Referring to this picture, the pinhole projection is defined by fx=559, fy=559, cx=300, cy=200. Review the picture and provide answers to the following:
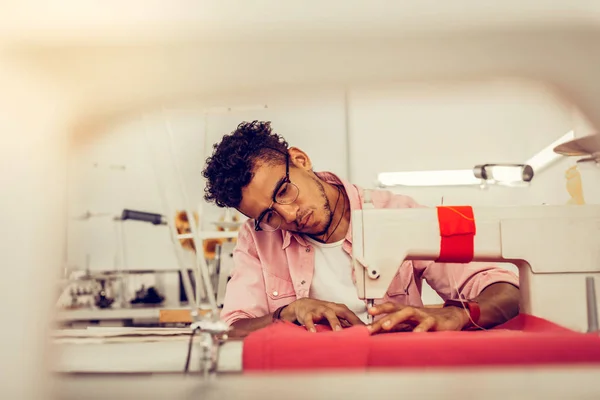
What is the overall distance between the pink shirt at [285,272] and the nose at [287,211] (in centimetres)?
16

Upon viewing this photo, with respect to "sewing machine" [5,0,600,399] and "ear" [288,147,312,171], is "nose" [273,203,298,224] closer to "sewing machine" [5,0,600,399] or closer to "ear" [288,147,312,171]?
"ear" [288,147,312,171]

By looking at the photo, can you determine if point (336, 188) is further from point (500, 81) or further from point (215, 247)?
point (215, 247)

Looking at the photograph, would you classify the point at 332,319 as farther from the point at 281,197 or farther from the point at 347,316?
the point at 281,197

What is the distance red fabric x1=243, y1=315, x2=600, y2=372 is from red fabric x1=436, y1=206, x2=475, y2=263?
0.28m

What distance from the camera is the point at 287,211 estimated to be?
1.12 meters

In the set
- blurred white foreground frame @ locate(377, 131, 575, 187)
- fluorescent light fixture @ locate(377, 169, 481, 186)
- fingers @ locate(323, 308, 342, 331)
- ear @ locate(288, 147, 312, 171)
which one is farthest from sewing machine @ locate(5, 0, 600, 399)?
fluorescent light fixture @ locate(377, 169, 481, 186)

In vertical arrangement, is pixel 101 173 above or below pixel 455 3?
above

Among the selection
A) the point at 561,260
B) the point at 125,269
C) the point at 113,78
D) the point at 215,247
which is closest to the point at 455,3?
the point at 113,78

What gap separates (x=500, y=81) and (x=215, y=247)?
7.14 ft

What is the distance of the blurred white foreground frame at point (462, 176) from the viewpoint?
1.77m

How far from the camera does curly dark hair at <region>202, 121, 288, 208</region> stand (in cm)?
117

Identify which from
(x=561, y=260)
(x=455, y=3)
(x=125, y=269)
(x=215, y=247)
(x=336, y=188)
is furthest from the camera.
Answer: (x=125, y=269)

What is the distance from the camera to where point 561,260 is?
0.85 meters

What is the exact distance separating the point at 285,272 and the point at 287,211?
23 centimetres
